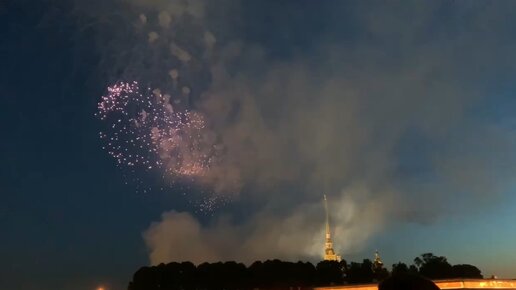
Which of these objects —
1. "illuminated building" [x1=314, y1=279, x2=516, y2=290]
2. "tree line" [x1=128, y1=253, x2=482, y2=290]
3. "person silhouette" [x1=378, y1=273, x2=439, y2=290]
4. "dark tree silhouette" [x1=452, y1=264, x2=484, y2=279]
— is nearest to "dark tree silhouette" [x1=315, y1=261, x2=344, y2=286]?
"tree line" [x1=128, y1=253, x2=482, y2=290]

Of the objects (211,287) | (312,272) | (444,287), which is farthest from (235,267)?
(444,287)

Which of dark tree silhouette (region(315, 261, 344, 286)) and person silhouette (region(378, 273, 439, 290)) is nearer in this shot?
person silhouette (region(378, 273, 439, 290))

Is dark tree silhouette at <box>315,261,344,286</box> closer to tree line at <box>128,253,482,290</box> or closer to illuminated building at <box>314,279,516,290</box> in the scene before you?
tree line at <box>128,253,482,290</box>

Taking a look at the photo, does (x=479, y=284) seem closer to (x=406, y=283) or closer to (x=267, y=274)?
(x=267, y=274)

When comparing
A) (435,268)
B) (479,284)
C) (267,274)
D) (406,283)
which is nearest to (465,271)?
(435,268)

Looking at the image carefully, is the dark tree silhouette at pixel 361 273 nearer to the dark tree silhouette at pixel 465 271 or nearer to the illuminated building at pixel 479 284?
the dark tree silhouette at pixel 465 271
